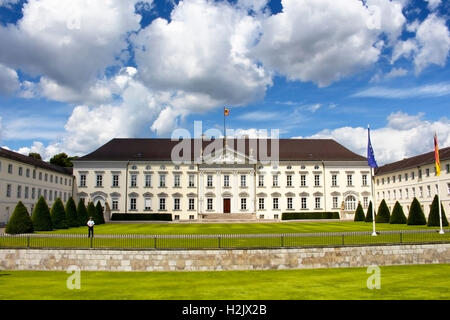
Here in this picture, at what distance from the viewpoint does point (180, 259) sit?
21.2 metres

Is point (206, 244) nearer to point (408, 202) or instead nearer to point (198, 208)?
point (198, 208)

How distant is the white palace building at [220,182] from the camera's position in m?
61.7

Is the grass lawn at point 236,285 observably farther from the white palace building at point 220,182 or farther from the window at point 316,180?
the window at point 316,180

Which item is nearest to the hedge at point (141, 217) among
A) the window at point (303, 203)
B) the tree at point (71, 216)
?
the tree at point (71, 216)

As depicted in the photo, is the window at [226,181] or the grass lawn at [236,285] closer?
the grass lawn at [236,285]

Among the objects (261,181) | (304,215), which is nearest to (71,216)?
(261,181)

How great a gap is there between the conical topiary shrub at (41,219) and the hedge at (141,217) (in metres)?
21.8

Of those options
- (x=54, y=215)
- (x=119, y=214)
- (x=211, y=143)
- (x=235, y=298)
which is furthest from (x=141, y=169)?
(x=235, y=298)

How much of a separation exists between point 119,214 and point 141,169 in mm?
7676

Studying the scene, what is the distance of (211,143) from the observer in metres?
65.5

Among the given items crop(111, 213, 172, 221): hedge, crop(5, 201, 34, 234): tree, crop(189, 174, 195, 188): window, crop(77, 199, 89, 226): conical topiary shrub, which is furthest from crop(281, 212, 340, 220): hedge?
crop(5, 201, 34, 234): tree

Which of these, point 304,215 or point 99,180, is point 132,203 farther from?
point 304,215

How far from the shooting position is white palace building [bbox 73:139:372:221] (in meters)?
61.7
